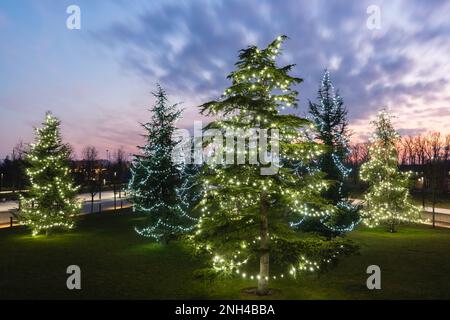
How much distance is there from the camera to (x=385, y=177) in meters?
31.1

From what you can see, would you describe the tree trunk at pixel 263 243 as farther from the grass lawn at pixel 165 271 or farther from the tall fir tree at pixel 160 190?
the tall fir tree at pixel 160 190

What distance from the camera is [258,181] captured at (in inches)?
490

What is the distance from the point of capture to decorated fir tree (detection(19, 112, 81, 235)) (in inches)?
1086

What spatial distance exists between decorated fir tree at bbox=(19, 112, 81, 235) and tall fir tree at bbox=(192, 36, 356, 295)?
61.7 feet

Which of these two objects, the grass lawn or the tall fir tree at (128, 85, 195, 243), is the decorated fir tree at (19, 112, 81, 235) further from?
the tall fir tree at (128, 85, 195, 243)

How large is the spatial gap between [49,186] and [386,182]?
24901 millimetres

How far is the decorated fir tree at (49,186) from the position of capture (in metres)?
27.6

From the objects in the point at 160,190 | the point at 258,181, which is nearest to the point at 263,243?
the point at 258,181

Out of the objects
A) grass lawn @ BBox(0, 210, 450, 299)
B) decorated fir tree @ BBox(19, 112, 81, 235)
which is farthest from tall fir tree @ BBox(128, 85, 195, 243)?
decorated fir tree @ BBox(19, 112, 81, 235)

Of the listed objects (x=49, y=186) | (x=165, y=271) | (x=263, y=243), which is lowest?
(x=165, y=271)

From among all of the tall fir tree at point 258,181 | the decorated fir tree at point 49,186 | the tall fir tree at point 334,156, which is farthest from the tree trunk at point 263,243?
the decorated fir tree at point 49,186

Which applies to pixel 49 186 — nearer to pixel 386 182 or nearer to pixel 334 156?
pixel 334 156

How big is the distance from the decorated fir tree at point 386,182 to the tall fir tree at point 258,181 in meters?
18.7
